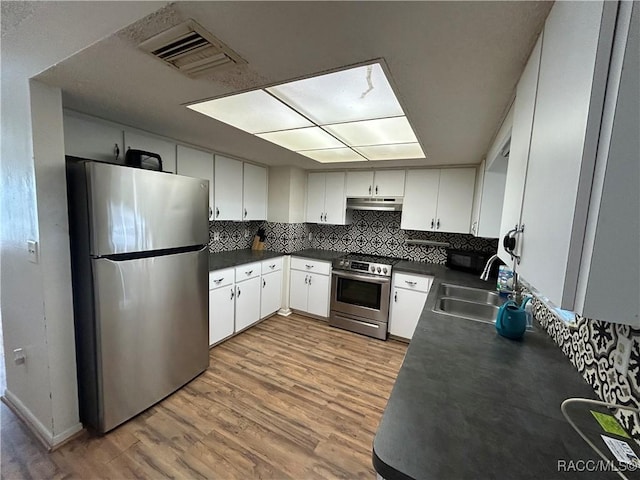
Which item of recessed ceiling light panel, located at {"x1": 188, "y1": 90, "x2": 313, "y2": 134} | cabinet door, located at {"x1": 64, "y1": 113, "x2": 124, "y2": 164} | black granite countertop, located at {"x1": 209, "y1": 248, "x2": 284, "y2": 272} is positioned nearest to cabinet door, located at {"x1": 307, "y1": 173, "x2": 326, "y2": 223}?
black granite countertop, located at {"x1": 209, "y1": 248, "x2": 284, "y2": 272}

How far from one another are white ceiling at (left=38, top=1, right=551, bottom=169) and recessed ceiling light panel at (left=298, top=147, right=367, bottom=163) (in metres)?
1.04

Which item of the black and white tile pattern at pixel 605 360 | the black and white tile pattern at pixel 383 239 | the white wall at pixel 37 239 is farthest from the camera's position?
the black and white tile pattern at pixel 383 239

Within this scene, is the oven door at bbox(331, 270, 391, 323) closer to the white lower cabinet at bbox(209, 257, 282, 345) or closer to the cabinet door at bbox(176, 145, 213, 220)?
the white lower cabinet at bbox(209, 257, 282, 345)

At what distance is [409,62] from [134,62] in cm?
121

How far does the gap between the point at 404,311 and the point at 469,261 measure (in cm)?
93

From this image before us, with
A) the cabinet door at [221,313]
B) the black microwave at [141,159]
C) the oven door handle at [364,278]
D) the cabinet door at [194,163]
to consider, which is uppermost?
the cabinet door at [194,163]

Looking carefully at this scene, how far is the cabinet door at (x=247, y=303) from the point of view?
3037mm

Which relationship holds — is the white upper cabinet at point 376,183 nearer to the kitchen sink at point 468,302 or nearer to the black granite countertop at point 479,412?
the kitchen sink at point 468,302

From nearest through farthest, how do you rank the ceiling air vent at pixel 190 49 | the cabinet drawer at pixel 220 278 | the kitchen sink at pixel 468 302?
the ceiling air vent at pixel 190 49
the kitchen sink at pixel 468 302
the cabinet drawer at pixel 220 278

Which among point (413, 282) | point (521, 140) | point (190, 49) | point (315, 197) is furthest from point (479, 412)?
point (315, 197)

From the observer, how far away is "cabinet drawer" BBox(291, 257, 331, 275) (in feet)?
11.6

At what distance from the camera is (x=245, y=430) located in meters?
1.79

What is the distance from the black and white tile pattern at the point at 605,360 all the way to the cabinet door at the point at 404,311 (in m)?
1.68

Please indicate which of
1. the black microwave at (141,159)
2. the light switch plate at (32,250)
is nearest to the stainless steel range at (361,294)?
the black microwave at (141,159)
